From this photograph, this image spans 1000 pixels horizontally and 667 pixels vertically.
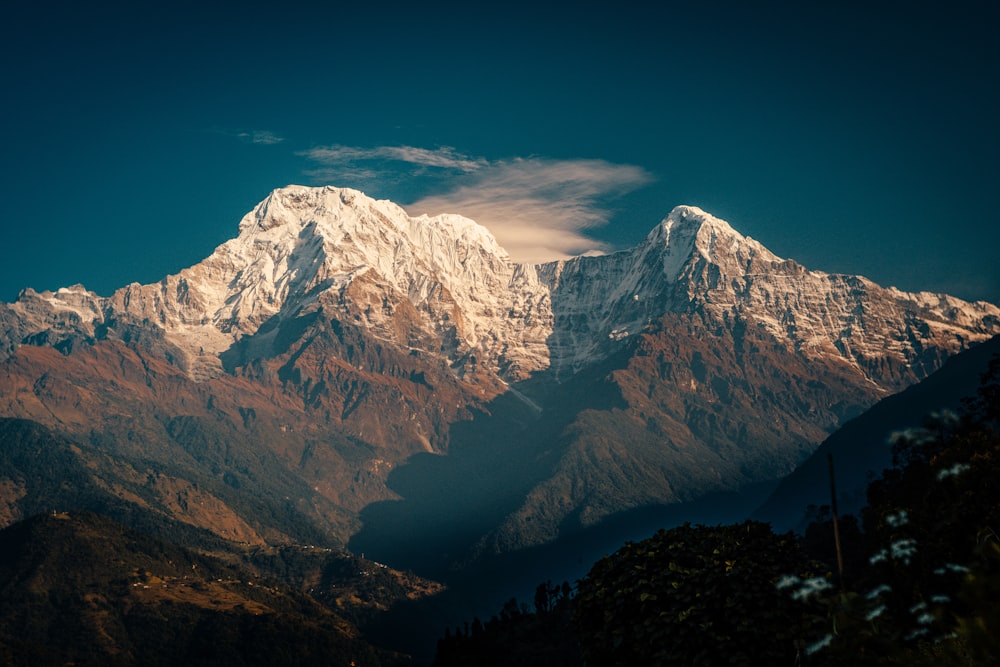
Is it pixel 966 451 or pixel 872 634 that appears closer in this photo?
pixel 872 634

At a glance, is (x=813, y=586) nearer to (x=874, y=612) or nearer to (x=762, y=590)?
(x=874, y=612)

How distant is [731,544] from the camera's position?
211 feet

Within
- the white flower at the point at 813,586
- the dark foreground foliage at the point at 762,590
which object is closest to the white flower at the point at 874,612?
the dark foreground foliage at the point at 762,590

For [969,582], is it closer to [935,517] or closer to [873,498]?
[935,517]

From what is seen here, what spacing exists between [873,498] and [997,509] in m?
126

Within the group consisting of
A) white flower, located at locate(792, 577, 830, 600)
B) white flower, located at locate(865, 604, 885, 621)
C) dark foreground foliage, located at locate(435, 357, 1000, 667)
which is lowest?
white flower, located at locate(865, 604, 885, 621)

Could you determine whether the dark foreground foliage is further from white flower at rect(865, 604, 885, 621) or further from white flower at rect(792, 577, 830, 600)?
white flower at rect(792, 577, 830, 600)

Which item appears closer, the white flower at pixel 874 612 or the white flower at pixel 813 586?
the white flower at pixel 874 612

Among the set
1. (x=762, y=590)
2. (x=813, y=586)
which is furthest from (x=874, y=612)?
(x=762, y=590)

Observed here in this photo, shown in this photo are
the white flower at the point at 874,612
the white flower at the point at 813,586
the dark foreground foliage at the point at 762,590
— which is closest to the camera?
the white flower at the point at 874,612

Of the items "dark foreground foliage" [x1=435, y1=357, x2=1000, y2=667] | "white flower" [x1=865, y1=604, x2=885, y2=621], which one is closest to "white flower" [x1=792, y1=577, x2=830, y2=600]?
"dark foreground foliage" [x1=435, y1=357, x2=1000, y2=667]

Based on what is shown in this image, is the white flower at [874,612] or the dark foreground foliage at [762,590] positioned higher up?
the dark foreground foliage at [762,590]

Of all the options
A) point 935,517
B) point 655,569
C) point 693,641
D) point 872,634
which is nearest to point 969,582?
point 872,634

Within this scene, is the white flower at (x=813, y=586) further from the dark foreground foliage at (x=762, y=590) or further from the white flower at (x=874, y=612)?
the white flower at (x=874, y=612)
